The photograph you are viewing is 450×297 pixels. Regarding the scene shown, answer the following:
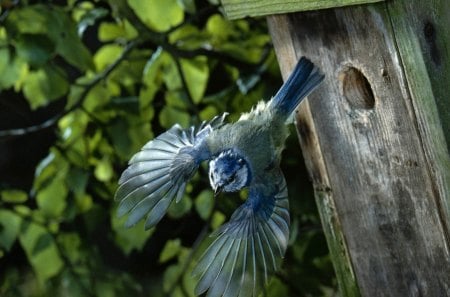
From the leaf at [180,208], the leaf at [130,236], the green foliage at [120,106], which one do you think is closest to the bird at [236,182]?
the green foliage at [120,106]

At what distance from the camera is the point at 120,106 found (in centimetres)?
311

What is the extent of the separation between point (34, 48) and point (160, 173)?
83 centimetres

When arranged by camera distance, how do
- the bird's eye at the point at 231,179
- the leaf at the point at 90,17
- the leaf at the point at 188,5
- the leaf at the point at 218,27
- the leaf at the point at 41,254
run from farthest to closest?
the leaf at the point at 41,254 < the leaf at the point at 218,27 < the leaf at the point at 90,17 < the leaf at the point at 188,5 < the bird's eye at the point at 231,179

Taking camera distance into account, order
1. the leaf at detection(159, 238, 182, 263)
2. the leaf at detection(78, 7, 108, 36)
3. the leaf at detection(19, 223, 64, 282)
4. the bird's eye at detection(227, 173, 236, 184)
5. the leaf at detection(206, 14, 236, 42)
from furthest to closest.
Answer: the leaf at detection(159, 238, 182, 263) < the leaf at detection(19, 223, 64, 282) < the leaf at detection(206, 14, 236, 42) < the leaf at detection(78, 7, 108, 36) < the bird's eye at detection(227, 173, 236, 184)

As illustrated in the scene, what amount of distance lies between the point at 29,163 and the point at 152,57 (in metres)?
1.48

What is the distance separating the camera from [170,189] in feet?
6.95

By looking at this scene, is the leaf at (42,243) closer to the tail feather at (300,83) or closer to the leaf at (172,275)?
the leaf at (172,275)

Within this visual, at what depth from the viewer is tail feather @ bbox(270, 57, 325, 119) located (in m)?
2.15

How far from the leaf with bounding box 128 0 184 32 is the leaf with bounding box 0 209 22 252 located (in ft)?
2.37

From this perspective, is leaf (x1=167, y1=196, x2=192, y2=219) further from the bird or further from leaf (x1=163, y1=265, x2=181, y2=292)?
the bird

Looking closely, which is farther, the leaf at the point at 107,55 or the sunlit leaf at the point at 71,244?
the sunlit leaf at the point at 71,244

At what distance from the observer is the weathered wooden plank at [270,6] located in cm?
207

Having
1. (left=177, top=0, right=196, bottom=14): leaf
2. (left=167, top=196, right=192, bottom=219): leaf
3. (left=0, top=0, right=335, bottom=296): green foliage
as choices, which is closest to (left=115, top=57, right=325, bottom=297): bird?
(left=177, top=0, right=196, bottom=14): leaf

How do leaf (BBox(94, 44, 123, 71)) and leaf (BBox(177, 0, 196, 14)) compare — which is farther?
leaf (BBox(94, 44, 123, 71))
